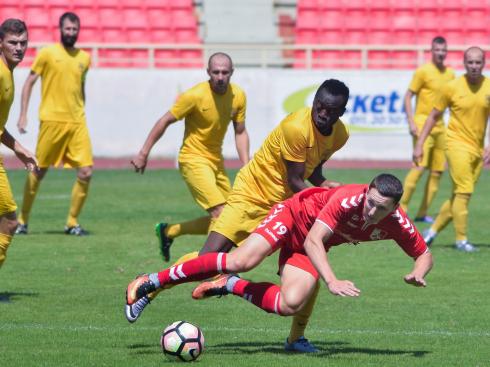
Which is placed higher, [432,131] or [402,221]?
[402,221]

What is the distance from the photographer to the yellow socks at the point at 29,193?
577 inches

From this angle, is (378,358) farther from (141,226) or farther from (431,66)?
(431,66)

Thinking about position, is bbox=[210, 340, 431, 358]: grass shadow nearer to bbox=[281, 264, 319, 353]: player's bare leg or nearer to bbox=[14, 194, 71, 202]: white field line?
bbox=[281, 264, 319, 353]: player's bare leg

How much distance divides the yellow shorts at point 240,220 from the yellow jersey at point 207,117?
6.84ft

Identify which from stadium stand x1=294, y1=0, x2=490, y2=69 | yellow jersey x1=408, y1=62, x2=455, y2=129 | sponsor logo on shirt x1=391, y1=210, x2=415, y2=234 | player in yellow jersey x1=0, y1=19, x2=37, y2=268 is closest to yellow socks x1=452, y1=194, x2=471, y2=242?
yellow jersey x1=408, y1=62, x2=455, y2=129

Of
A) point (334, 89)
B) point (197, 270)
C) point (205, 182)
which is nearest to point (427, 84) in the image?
point (205, 182)

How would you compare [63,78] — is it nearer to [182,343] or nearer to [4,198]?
[4,198]

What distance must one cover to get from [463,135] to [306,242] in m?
6.61

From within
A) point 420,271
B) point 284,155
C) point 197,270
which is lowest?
point 197,270

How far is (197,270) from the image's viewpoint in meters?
8.16

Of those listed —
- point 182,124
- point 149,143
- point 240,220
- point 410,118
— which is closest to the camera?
point 240,220

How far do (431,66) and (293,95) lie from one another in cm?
863

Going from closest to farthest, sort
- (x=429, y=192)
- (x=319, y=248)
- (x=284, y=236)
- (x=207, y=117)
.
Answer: (x=319, y=248), (x=284, y=236), (x=207, y=117), (x=429, y=192)

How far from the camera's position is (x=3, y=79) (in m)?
9.73
